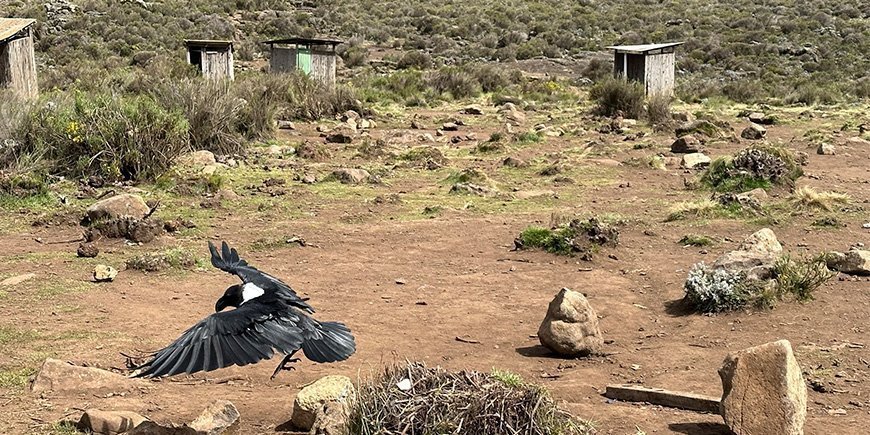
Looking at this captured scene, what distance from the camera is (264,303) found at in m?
3.97

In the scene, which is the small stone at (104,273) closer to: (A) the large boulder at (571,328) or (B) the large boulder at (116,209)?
(B) the large boulder at (116,209)

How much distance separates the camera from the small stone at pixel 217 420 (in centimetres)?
412

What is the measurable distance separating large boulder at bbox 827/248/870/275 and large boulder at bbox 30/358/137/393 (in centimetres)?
569

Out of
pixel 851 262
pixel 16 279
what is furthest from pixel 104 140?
pixel 851 262

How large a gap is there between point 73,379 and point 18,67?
10.9 m

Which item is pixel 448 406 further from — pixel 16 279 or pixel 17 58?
pixel 17 58

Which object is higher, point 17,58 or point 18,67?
point 17,58

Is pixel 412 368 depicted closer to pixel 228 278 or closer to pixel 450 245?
pixel 228 278

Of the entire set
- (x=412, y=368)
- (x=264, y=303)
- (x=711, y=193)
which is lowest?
(x=711, y=193)

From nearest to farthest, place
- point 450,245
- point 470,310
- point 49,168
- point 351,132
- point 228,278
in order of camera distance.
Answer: point 470,310 → point 228,278 → point 450,245 → point 49,168 → point 351,132

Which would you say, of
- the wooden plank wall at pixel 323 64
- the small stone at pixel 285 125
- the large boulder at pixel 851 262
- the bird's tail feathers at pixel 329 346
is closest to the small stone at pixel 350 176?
the small stone at pixel 285 125

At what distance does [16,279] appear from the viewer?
7574mm

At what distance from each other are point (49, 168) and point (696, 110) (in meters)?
15.2

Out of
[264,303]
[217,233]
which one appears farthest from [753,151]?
[264,303]
